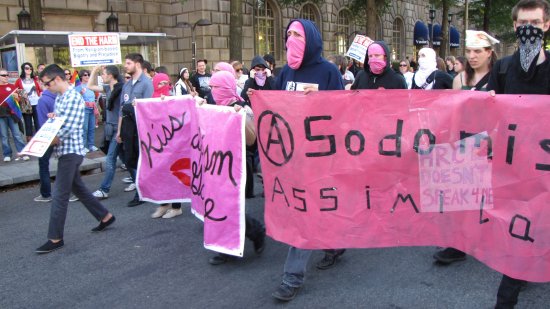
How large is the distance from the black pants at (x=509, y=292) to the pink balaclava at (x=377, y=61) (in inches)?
101

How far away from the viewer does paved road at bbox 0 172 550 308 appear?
11.6 ft

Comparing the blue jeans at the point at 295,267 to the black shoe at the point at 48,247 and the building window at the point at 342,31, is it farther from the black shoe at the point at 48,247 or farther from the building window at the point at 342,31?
the building window at the point at 342,31

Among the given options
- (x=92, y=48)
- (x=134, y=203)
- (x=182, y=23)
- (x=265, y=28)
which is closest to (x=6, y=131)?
Answer: (x=92, y=48)

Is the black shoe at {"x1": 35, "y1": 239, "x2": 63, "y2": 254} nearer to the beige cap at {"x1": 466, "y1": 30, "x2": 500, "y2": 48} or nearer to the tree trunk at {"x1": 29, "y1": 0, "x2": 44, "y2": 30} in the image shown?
the beige cap at {"x1": 466, "y1": 30, "x2": 500, "y2": 48}

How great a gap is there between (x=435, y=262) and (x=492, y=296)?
68cm

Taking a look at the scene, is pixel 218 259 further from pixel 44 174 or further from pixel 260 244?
pixel 44 174

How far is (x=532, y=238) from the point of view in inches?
113

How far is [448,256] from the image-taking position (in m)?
4.08

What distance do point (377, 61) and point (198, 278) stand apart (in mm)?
2707

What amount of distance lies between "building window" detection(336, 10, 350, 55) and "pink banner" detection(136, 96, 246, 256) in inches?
916

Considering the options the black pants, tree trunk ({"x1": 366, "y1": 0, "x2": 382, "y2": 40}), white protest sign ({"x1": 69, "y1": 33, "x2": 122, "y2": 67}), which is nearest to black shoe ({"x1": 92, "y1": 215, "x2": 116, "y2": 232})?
the black pants

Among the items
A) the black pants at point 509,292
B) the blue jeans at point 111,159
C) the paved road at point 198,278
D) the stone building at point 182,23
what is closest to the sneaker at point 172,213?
the paved road at point 198,278

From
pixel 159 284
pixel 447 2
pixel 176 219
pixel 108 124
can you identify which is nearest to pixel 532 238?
pixel 159 284

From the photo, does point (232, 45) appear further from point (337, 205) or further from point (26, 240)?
point (337, 205)
